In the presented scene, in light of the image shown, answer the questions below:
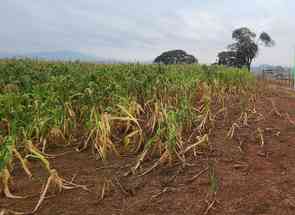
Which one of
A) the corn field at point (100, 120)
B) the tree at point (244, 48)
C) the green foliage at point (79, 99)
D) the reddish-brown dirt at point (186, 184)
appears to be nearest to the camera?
the reddish-brown dirt at point (186, 184)

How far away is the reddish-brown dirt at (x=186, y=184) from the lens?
2371mm

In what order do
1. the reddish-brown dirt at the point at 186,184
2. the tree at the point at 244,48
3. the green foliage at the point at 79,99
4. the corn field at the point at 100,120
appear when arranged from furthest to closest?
the tree at the point at 244,48 → the green foliage at the point at 79,99 → the corn field at the point at 100,120 → the reddish-brown dirt at the point at 186,184

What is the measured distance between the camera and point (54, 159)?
332 centimetres

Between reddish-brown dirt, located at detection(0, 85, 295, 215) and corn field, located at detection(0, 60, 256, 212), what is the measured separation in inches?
3.4

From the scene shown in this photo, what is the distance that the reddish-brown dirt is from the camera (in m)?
2.37

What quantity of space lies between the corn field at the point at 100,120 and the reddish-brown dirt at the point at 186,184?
9 cm

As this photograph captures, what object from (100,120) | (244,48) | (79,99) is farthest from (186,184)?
(244,48)

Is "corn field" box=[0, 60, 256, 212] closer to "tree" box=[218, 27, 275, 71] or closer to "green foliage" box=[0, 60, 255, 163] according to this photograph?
"green foliage" box=[0, 60, 255, 163]

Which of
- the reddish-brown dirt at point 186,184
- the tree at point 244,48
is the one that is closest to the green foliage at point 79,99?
the reddish-brown dirt at point 186,184

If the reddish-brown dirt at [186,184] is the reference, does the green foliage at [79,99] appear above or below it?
above

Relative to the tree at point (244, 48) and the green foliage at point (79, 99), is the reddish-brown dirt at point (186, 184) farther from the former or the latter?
the tree at point (244, 48)

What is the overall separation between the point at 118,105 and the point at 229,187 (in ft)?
4.62

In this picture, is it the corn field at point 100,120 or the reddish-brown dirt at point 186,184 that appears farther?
the corn field at point 100,120

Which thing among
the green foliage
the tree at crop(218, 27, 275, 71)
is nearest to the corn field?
the green foliage
